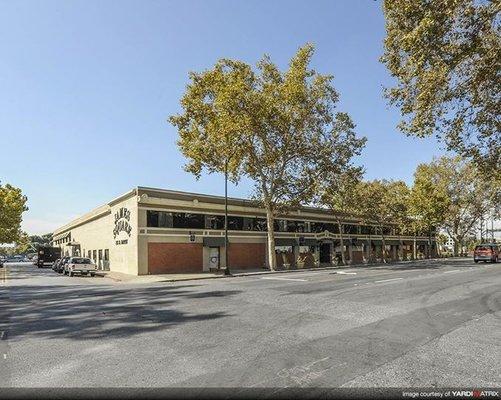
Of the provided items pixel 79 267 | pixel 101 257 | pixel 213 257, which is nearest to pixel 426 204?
pixel 213 257

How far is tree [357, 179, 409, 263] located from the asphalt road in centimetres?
3688

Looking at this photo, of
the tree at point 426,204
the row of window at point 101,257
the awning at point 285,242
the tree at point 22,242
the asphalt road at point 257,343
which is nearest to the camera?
the asphalt road at point 257,343

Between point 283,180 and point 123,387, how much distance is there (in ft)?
108

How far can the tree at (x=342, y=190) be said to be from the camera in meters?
38.4

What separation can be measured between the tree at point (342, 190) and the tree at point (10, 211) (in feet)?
170

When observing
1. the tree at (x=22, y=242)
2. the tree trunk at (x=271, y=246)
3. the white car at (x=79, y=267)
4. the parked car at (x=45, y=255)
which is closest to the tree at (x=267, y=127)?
the tree trunk at (x=271, y=246)

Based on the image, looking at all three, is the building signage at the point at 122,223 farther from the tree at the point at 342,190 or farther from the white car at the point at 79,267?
the tree at the point at 342,190

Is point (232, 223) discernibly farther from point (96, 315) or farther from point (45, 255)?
point (45, 255)

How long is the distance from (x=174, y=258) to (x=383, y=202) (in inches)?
1250

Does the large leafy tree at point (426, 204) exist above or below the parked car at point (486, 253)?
above

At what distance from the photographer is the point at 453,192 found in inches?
2633

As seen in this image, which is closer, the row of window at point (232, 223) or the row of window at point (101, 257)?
the row of window at point (232, 223)

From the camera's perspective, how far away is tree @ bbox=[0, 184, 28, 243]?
65.7m

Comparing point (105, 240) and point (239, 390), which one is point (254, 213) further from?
point (239, 390)
